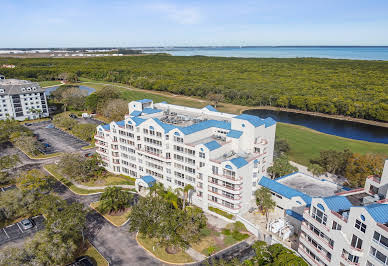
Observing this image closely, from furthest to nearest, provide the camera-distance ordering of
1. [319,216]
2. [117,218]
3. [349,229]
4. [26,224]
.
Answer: [117,218] < [26,224] < [319,216] < [349,229]

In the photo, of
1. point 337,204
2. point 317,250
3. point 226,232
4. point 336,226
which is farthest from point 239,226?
point 337,204

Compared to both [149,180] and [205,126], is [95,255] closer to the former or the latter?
[149,180]

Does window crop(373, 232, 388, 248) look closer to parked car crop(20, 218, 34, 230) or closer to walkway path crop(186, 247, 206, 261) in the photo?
walkway path crop(186, 247, 206, 261)

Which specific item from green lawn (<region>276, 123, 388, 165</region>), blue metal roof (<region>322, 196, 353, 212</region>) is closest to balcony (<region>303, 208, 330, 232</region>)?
blue metal roof (<region>322, 196, 353, 212</region>)

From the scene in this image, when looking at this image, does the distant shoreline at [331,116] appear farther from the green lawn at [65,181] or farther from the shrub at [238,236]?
the shrub at [238,236]

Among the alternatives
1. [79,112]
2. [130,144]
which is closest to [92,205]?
[130,144]

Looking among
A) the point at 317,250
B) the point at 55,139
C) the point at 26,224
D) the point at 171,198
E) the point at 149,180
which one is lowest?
the point at 26,224
